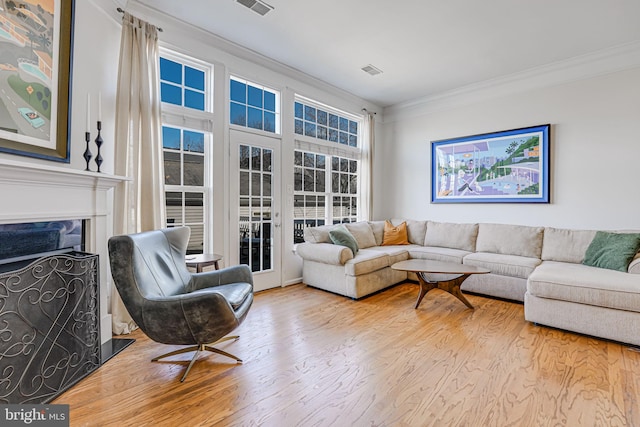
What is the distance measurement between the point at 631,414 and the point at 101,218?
3.52m

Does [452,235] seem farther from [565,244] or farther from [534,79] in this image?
[534,79]

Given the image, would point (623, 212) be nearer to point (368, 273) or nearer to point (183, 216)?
point (368, 273)

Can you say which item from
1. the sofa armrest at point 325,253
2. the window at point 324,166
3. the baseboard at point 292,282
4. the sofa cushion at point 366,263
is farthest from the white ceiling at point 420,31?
the baseboard at point 292,282

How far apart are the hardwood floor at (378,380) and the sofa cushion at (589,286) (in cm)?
32

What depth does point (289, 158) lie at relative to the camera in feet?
13.7

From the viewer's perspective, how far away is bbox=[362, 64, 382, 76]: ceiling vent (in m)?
3.99

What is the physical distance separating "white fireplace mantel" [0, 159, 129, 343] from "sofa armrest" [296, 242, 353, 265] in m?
2.14

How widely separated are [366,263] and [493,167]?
242 centimetres

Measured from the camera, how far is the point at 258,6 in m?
2.75

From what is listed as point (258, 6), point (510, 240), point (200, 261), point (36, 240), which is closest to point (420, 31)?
point (258, 6)

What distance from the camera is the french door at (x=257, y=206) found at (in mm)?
3645

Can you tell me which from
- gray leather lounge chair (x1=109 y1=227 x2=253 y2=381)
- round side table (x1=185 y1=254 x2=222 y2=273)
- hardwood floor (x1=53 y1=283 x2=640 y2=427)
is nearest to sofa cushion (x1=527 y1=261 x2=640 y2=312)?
hardwood floor (x1=53 y1=283 x2=640 y2=427)

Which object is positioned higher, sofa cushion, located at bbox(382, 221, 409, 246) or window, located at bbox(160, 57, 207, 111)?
window, located at bbox(160, 57, 207, 111)

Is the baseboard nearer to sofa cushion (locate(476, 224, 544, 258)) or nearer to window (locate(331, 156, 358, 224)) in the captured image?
window (locate(331, 156, 358, 224))
